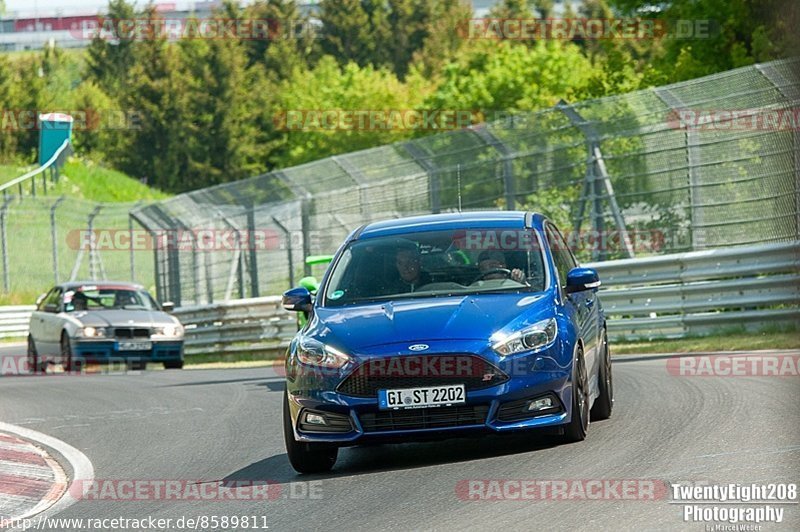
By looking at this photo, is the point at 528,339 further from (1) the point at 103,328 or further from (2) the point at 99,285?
(2) the point at 99,285

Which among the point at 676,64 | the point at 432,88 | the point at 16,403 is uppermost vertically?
the point at 432,88

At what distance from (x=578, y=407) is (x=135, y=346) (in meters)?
14.8

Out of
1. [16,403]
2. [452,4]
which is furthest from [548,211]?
[452,4]

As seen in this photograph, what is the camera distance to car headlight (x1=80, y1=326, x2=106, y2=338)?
869 inches

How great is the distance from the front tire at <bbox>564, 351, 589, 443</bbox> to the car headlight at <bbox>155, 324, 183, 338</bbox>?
14.7 m

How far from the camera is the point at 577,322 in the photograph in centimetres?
905

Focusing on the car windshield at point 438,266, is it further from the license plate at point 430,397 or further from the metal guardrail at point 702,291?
the metal guardrail at point 702,291

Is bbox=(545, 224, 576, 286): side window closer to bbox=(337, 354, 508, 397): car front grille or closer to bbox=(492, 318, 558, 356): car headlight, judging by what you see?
bbox=(492, 318, 558, 356): car headlight

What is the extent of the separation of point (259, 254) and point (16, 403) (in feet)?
34.8

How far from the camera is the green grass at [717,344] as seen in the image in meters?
16.2

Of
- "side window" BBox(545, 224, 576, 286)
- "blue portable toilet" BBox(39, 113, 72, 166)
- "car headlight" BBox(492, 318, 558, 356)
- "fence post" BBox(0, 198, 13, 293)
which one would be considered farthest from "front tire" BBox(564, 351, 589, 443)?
"blue portable toilet" BBox(39, 113, 72, 166)

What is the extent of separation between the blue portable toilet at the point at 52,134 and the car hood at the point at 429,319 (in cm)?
6231

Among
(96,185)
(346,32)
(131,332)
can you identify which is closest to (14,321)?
(131,332)

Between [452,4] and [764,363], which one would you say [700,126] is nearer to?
[764,363]
